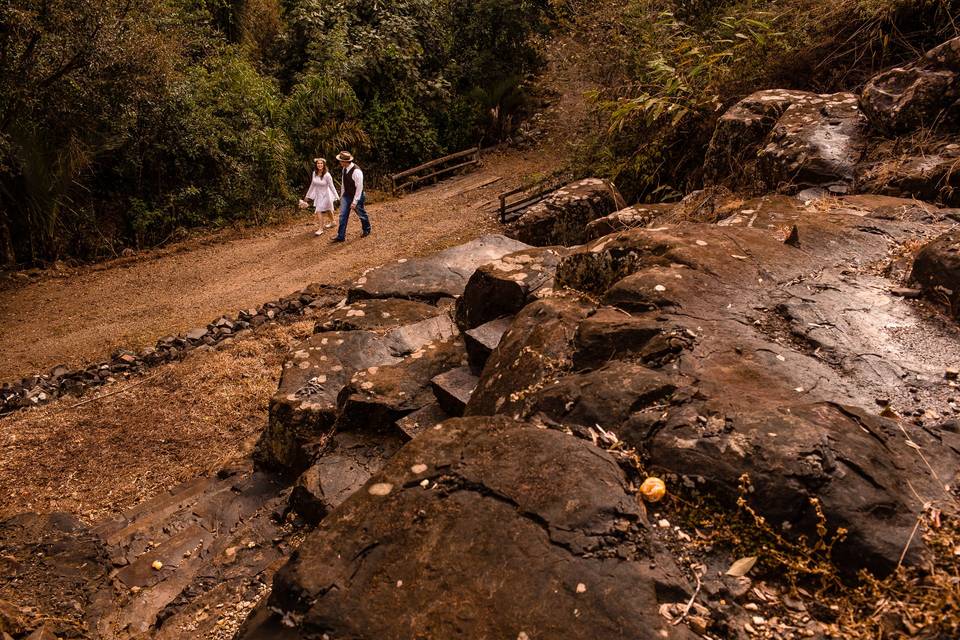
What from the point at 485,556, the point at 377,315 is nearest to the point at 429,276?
the point at 377,315

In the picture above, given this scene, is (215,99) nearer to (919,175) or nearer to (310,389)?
(310,389)

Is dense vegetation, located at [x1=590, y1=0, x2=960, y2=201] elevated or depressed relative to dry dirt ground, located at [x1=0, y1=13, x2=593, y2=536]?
elevated

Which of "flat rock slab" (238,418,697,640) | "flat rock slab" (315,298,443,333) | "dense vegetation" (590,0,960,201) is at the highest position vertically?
"dense vegetation" (590,0,960,201)

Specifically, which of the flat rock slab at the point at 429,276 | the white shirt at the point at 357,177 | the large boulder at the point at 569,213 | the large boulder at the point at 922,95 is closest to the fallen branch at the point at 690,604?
the flat rock slab at the point at 429,276

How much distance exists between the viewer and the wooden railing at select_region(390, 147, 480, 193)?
1535cm

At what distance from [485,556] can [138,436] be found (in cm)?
617

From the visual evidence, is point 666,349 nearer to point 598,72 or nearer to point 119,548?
point 119,548

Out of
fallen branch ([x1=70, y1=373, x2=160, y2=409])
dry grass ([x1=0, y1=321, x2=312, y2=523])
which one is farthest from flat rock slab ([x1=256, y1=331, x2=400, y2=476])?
fallen branch ([x1=70, y1=373, x2=160, y2=409])

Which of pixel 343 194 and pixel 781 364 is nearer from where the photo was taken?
pixel 781 364

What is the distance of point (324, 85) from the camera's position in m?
15.0

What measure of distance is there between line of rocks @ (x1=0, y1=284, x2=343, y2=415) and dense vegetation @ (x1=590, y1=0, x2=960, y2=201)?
217 inches

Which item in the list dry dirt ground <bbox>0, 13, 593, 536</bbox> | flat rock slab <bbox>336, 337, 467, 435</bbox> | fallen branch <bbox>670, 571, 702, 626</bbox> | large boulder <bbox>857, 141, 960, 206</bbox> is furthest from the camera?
dry dirt ground <bbox>0, 13, 593, 536</bbox>

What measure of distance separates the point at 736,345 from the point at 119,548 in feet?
17.0

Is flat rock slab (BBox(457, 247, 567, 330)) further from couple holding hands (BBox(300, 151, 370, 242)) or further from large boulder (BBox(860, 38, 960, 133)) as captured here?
couple holding hands (BBox(300, 151, 370, 242))
